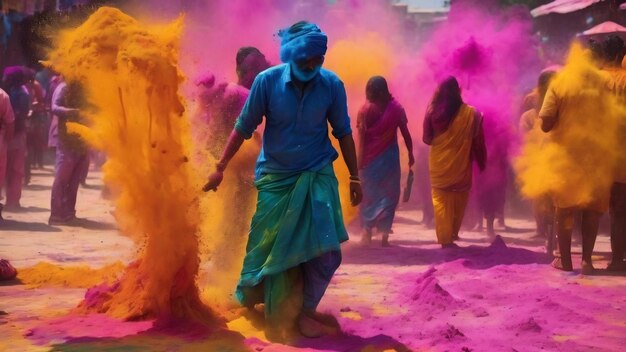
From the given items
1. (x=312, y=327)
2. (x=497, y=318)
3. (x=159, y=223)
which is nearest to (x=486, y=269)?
(x=497, y=318)

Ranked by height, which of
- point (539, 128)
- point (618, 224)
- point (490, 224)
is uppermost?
point (539, 128)

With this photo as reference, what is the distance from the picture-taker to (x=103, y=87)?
635cm

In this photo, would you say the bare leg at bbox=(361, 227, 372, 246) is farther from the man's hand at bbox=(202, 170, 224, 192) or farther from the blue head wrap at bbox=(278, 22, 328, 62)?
the blue head wrap at bbox=(278, 22, 328, 62)

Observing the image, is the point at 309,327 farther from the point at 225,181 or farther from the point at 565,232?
the point at 565,232

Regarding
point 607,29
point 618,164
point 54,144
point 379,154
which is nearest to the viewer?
point 618,164

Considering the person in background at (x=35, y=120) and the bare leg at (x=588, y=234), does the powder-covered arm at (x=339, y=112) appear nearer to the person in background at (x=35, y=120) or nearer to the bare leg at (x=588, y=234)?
the bare leg at (x=588, y=234)

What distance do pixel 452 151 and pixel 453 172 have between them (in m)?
0.26

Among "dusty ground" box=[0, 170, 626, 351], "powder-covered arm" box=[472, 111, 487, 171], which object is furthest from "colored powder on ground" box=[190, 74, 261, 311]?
"powder-covered arm" box=[472, 111, 487, 171]

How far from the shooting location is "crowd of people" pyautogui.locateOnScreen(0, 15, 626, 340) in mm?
6055

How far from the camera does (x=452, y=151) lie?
10.4 meters

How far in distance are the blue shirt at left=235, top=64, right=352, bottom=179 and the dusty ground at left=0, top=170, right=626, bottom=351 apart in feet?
4.17

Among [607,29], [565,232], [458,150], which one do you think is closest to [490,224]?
[458,150]

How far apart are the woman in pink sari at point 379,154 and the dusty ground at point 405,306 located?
0.49 meters

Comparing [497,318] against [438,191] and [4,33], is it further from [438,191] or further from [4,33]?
[4,33]
